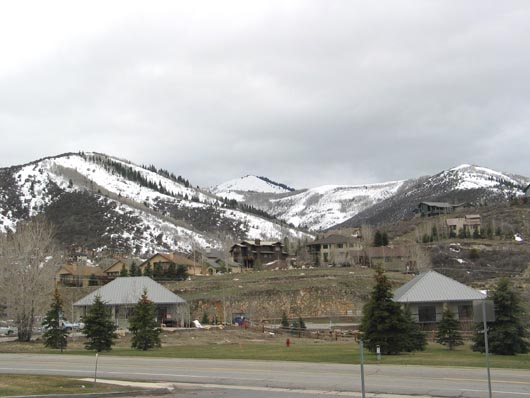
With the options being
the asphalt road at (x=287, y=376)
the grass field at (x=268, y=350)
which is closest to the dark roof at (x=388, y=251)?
the grass field at (x=268, y=350)

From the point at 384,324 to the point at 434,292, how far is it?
22.3 meters

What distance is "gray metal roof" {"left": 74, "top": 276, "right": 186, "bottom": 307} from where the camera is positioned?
213 ft

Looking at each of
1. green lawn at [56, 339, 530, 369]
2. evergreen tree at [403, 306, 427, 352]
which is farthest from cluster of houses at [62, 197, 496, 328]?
evergreen tree at [403, 306, 427, 352]

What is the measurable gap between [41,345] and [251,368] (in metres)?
23.2

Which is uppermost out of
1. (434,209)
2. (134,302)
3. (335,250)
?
(434,209)

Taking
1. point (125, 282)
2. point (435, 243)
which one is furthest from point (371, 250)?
point (125, 282)

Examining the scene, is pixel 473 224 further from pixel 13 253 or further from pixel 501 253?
pixel 13 253

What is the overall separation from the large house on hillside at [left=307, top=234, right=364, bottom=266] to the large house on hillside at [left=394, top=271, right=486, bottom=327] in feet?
190

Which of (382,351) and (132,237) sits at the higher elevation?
(132,237)

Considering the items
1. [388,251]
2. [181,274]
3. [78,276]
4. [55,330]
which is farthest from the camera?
[78,276]

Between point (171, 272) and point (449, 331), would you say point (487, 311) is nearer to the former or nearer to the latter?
point (449, 331)

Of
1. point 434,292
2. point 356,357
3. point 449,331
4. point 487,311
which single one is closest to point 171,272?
point 434,292

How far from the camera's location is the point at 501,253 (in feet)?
331

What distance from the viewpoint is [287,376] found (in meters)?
22.8
